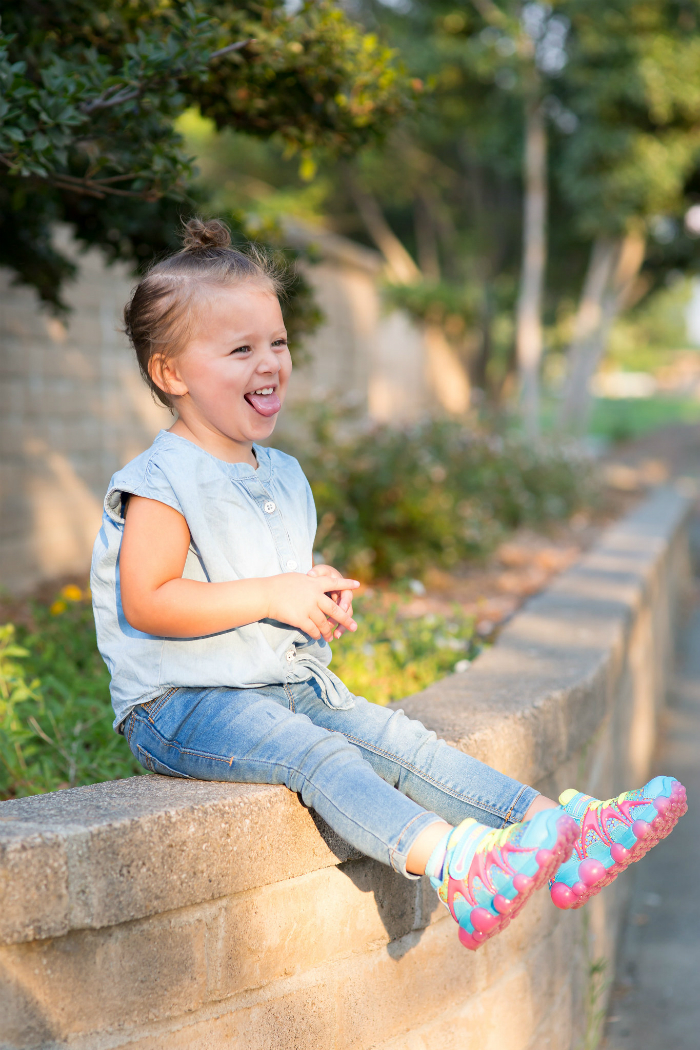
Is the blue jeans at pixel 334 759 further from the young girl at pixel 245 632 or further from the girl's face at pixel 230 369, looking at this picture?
the girl's face at pixel 230 369

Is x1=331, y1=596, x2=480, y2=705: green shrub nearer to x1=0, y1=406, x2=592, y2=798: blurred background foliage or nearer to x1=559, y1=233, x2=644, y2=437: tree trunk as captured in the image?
x1=0, y1=406, x2=592, y2=798: blurred background foliage

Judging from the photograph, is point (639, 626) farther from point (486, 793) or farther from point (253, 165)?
point (253, 165)

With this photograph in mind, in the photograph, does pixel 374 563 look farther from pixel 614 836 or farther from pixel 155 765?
pixel 614 836

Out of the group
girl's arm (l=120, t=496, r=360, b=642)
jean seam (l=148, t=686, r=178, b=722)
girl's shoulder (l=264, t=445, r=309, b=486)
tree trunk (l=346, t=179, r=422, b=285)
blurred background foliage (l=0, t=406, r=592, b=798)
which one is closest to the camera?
girl's arm (l=120, t=496, r=360, b=642)

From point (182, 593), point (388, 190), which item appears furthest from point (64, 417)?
point (388, 190)

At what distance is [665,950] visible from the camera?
11.5ft

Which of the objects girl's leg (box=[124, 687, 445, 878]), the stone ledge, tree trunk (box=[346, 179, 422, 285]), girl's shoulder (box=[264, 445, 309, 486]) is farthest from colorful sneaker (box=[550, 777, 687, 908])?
tree trunk (box=[346, 179, 422, 285])

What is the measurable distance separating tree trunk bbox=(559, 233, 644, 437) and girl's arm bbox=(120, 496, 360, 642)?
12.3m

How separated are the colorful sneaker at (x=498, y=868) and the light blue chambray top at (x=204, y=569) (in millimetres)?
487

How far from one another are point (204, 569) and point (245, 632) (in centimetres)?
15

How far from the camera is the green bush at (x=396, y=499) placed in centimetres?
490

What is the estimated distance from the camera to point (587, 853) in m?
1.75

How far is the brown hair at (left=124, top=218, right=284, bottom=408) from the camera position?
1.84m

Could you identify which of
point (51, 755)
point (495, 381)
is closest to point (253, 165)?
point (495, 381)
